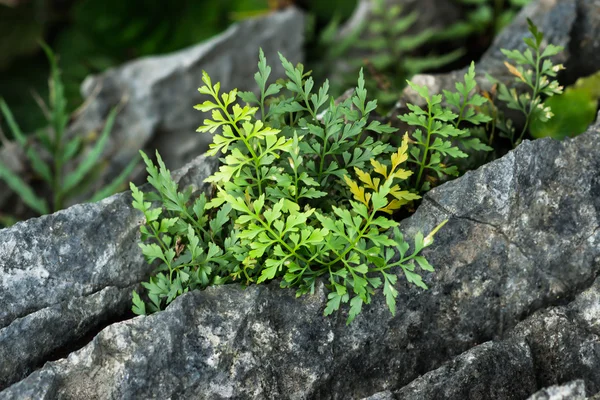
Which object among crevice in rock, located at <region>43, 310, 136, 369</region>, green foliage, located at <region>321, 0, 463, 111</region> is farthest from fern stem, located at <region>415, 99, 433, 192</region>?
green foliage, located at <region>321, 0, 463, 111</region>

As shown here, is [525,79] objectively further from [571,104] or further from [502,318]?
[502,318]

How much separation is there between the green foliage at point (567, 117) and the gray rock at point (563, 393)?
44.0 inches

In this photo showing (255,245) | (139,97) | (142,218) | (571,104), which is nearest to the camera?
(255,245)

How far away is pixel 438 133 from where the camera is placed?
2.43 metres

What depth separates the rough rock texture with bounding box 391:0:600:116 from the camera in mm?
3227

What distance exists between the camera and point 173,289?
93.0 inches

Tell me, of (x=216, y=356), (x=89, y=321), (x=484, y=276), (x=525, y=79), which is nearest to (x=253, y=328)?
(x=216, y=356)

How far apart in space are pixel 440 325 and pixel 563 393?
49 cm

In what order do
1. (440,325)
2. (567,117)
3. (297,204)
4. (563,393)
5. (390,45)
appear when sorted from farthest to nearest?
1. (390,45)
2. (567,117)
3. (440,325)
4. (297,204)
5. (563,393)

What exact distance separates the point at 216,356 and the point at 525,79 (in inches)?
66.5

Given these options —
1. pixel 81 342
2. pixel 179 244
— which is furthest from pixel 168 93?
pixel 81 342

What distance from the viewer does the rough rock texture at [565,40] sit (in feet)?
10.6

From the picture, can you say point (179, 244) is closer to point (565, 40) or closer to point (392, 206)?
point (392, 206)

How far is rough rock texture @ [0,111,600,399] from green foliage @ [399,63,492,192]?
106 mm
